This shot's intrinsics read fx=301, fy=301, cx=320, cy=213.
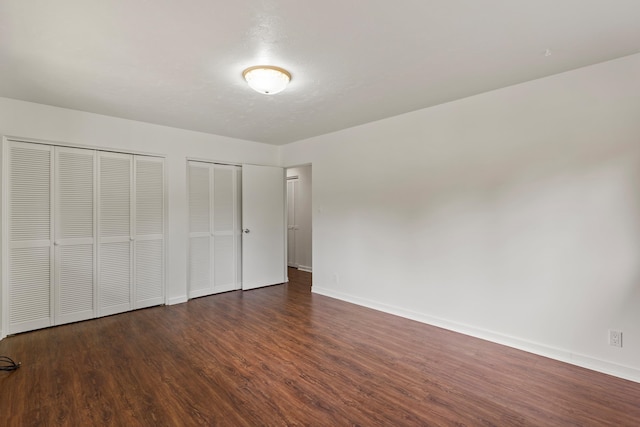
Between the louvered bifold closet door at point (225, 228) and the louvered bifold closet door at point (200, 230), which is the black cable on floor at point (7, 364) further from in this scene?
the louvered bifold closet door at point (225, 228)

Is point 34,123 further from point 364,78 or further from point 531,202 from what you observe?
point 531,202

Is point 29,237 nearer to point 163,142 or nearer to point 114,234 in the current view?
point 114,234

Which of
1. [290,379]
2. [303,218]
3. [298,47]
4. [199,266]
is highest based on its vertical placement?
[298,47]

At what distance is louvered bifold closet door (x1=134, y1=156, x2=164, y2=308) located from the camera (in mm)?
4113

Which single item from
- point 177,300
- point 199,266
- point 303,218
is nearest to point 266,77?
point 199,266

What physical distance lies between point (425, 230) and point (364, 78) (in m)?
1.88

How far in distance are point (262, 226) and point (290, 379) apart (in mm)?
3221

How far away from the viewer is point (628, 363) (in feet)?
7.82

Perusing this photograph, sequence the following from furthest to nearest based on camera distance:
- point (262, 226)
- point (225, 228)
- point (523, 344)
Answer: point (262, 226) → point (225, 228) → point (523, 344)

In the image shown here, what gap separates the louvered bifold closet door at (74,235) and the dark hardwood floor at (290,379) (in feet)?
0.81

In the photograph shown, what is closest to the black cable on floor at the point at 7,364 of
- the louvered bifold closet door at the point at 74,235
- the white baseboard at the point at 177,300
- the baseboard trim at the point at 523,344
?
the louvered bifold closet door at the point at 74,235

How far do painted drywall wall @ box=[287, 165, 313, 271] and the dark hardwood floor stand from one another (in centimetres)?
332

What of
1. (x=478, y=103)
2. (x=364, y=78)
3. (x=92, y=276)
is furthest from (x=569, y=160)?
(x=92, y=276)

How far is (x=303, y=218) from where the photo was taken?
276 inches
